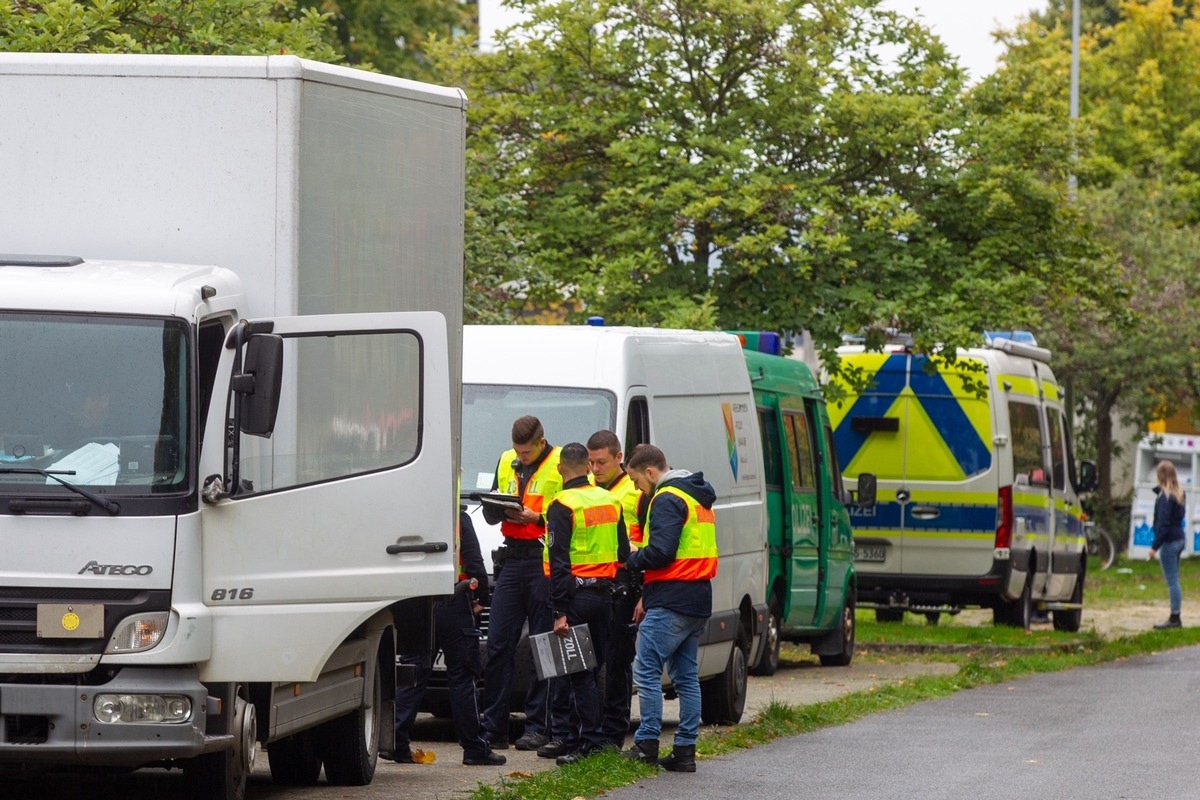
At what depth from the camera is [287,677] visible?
8.40 meters

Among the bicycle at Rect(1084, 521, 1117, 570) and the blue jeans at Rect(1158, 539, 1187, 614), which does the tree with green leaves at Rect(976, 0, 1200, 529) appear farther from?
the bicycle at Rect(1084, 521, 1117, 570)

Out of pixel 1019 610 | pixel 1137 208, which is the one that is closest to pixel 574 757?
pixel 1019 610

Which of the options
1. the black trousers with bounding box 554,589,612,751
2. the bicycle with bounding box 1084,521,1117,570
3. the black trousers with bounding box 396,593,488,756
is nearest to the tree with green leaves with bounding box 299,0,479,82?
the bicycle with bounding box 1084,521,1117,570

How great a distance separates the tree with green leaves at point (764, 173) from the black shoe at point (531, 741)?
8017mm

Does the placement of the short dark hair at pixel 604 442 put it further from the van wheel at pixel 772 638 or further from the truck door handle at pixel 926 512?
the truck door handle at pixel 926 512

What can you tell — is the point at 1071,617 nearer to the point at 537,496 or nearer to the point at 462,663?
the point at 537,496

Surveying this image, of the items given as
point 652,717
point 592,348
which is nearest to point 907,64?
point 592,348

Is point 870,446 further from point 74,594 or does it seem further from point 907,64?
point 74,594

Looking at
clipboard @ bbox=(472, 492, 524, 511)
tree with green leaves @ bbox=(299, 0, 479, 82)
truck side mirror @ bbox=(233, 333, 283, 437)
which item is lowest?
clipboard @ bbox=(472, 492, 524, 511)

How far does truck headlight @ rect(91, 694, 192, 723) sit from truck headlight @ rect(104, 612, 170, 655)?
0.18 meters

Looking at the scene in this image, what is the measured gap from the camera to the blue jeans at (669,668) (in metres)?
10.6

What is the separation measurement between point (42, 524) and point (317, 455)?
122cm

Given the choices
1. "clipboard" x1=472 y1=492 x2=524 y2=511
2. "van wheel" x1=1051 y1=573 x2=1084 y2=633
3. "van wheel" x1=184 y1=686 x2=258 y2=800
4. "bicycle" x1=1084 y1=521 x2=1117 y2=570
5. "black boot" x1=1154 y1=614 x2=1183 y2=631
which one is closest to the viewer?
"van wheel" x1=184 y1=686 x2=258 y2=800

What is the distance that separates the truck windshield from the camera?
790 centimetres
